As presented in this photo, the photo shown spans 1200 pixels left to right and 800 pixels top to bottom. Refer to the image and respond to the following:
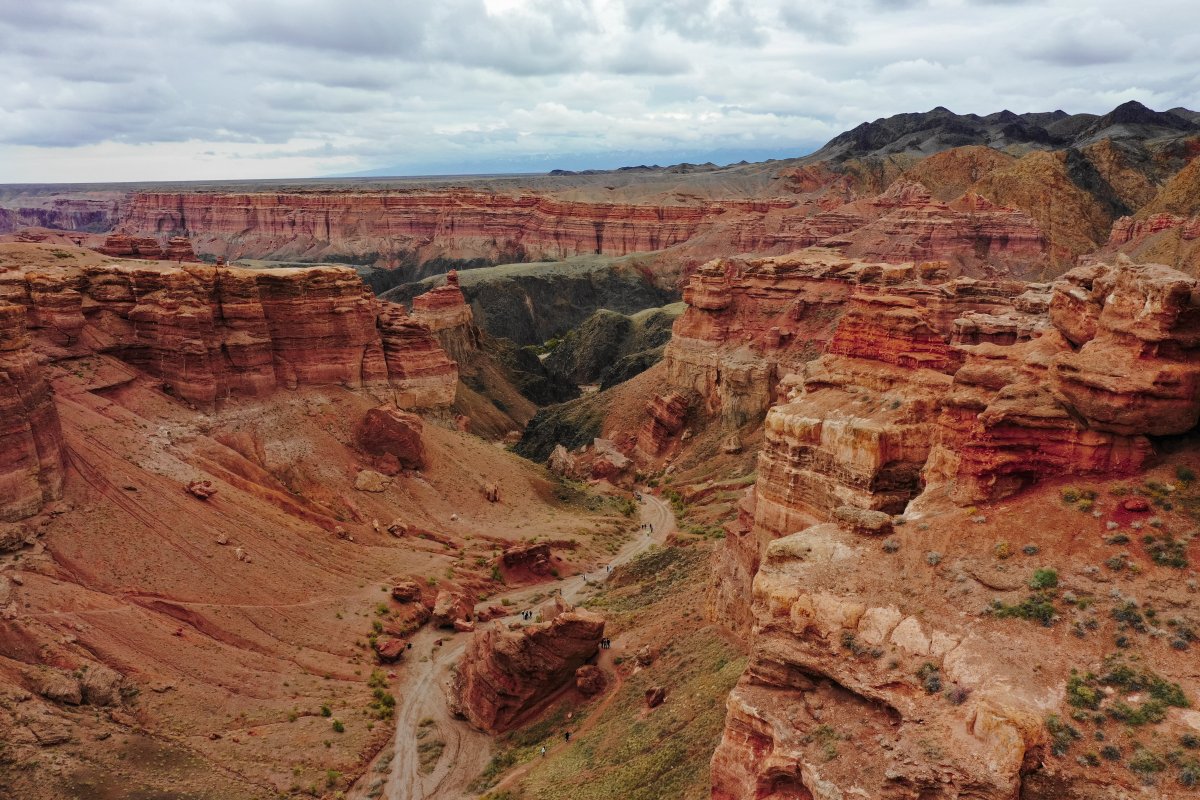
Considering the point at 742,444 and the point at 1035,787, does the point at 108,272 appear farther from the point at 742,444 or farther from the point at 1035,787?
the point at 1035,787

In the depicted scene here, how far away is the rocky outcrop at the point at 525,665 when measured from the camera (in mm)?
34812

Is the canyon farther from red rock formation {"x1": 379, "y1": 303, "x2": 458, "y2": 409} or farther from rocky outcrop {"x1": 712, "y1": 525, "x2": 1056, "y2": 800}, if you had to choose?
red rock formation {"x1": 379, "y1": 303, "x2": 458, "y2": 409}

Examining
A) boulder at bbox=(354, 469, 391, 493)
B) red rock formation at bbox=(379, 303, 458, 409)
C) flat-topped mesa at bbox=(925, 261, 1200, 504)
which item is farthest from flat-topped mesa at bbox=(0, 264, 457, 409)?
flat-topped mesa at bbox=(925, 261, 1200, 504)

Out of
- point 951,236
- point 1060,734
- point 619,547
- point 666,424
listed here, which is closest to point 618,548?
point 619,547

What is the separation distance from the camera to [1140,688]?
16312 millimetres

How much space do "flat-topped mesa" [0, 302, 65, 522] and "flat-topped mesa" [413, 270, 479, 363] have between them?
2196 inches

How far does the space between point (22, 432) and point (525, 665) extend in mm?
24310

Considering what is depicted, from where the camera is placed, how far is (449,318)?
95.6 metres

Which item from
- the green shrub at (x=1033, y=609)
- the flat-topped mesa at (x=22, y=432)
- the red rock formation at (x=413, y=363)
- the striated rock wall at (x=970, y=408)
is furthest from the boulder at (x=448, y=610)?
the green shrub at (x=1033, y=609)

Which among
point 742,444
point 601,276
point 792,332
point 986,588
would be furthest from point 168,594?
point 601,276

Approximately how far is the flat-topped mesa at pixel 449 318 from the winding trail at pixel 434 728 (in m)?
49.9

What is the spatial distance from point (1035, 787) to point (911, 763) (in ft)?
6.99

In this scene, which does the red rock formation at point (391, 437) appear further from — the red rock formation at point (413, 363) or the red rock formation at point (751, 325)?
the red rock formation at point (751, 325)

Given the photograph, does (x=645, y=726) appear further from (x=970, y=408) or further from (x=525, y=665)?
(x=970, y=408)
